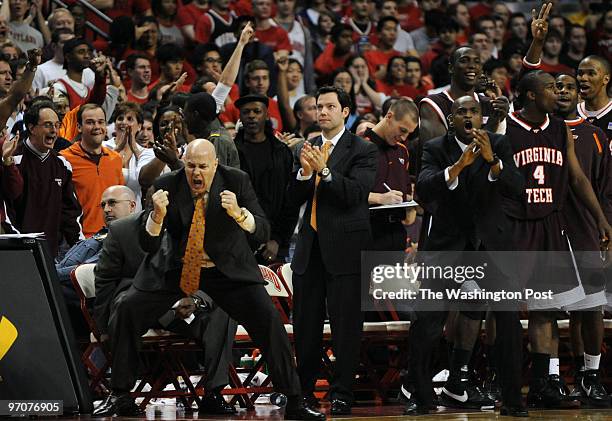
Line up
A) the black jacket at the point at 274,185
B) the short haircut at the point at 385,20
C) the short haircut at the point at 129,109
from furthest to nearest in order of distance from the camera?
the short haircut at the point at 385,20 → the short haircut at the point at 129,109 → the black jacket at the point at 274,185

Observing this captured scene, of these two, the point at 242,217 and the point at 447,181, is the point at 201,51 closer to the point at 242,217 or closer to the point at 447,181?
the point at 447,181

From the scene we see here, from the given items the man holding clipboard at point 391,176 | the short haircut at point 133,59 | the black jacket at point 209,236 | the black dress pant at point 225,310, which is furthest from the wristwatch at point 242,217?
the short haircut at point 133,59

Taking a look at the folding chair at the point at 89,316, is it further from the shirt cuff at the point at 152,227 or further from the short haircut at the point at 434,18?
the short haircut at the point at 434,18

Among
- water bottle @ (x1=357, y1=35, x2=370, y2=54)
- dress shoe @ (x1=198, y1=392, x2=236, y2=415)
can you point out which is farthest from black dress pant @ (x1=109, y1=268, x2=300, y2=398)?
water bottle @ (x1=357, y1=35, x2=370, y2=54)

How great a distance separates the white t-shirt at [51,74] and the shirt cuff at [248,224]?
4.43m

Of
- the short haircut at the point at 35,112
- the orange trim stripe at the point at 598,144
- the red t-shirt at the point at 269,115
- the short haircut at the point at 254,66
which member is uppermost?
the short haircut at the point at 254,66

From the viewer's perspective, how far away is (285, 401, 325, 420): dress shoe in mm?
7805

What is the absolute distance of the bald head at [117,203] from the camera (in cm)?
916

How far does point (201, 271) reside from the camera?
7961mm

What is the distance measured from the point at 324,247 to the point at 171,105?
229 centimetres

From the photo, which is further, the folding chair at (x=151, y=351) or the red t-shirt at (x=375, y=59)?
the red t-shirt at (x=375, y=59)

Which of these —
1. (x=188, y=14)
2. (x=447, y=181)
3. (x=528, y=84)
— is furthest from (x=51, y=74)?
(x=447, y=181)

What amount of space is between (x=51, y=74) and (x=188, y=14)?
3121mm

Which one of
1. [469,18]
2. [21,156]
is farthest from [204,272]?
[469,18]
